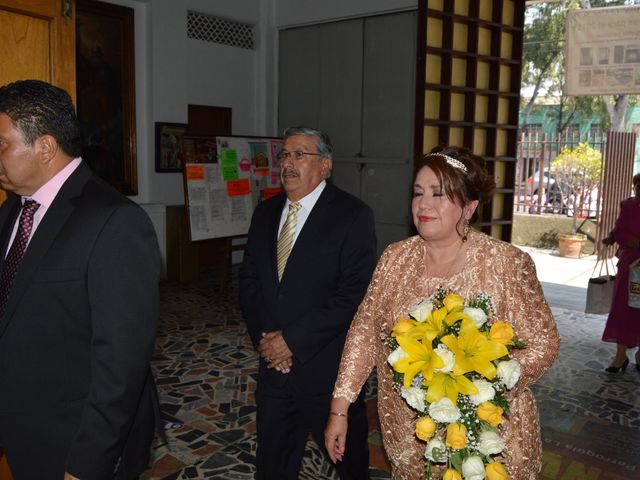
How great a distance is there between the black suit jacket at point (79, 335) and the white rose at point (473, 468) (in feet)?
2.89

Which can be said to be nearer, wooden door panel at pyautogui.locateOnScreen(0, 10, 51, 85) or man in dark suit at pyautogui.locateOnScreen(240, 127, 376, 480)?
wooden door panel at pyautogui.locateOnScreen(0, 10, 51, 85)

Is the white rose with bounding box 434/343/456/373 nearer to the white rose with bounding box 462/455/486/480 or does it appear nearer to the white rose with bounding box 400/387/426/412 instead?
the white rose with bounding box 400/387/426/412

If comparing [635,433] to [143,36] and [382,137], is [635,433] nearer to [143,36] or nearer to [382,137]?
[382,137]

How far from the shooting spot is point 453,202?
1967mm

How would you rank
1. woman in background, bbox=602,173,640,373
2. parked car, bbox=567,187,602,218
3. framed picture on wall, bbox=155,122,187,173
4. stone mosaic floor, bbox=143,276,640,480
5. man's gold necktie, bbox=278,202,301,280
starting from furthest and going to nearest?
parked car, bbox=567,187,602,218
framed picture on wall, bbox=155,122,187,173
woman in background, bbox=602,173,640,373
stone mosaic floor, bbox=143,276,640,480
man's gold necktie, bbox=278,202,301,280

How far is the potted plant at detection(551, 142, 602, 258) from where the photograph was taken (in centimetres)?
1172

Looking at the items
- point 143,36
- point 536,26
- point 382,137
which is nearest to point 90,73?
point 143,36

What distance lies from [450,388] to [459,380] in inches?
1.2

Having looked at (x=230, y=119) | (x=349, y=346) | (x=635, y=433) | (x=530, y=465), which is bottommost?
(x=635, y=433)

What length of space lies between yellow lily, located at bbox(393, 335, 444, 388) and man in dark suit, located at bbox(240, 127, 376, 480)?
3.42 ft

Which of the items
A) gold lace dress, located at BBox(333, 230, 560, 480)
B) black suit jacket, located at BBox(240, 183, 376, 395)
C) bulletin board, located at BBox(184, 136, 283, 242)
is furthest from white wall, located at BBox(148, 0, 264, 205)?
gold lace dress, located at BBox(333, 230, 560, 480)

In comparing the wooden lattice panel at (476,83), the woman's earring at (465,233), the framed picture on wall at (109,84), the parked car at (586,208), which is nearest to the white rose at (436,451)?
the woman's earring at (465,233)

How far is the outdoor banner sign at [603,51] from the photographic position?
7488 millimetres

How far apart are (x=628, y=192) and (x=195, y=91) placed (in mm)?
6483
